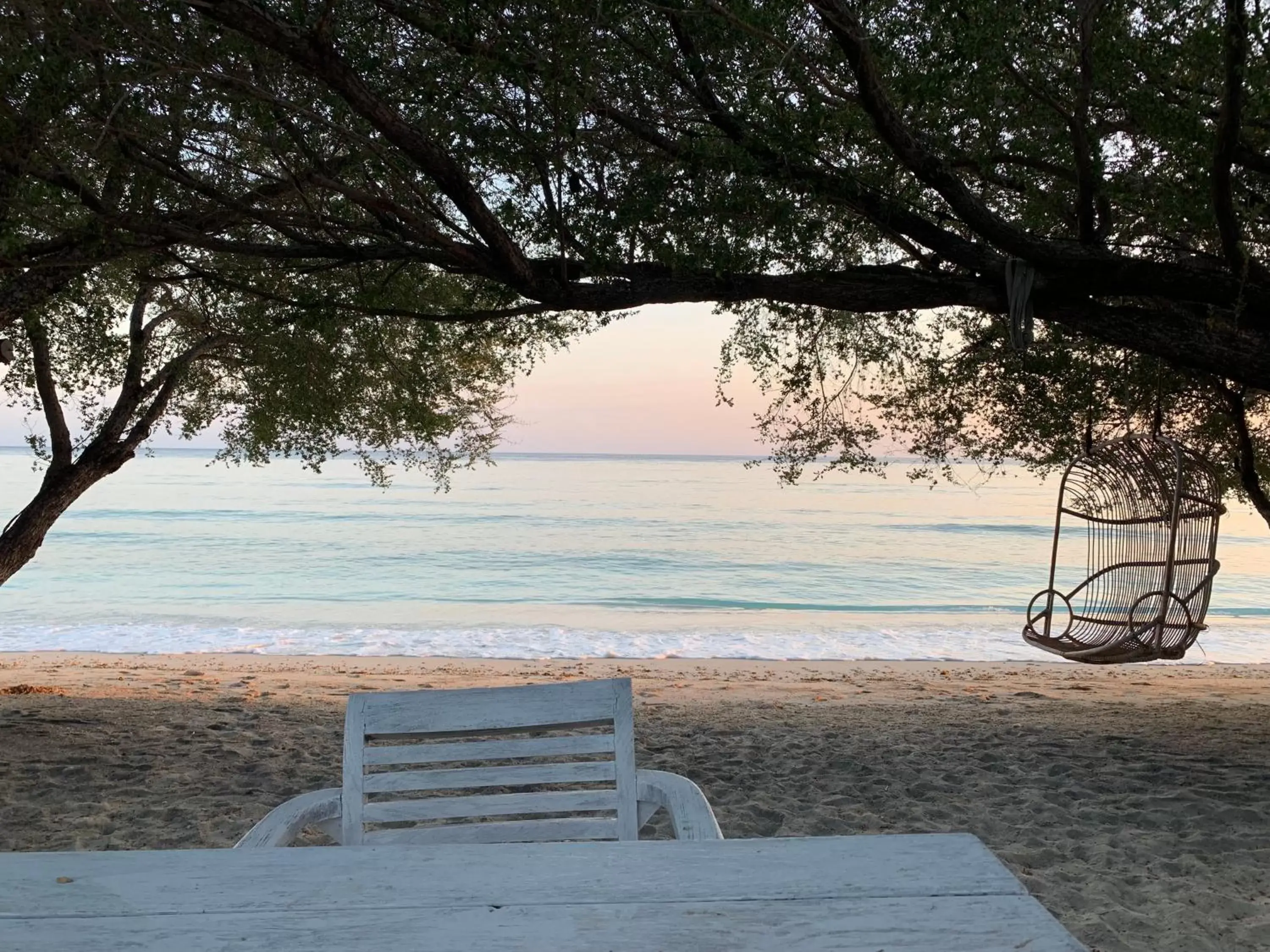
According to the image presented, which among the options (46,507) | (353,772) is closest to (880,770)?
(353,772)

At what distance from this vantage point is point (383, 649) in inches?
535

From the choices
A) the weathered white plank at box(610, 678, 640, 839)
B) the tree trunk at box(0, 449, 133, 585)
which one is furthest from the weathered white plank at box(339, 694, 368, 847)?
the tree trunk at box(0, 449, 133, 585)

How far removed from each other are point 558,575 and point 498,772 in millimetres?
18414

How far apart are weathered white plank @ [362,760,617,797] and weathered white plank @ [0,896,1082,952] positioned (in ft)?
3.51

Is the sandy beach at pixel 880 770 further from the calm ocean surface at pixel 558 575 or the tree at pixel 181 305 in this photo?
the calm ocean surface at pixel 558 575

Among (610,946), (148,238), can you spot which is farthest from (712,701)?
(610,946)

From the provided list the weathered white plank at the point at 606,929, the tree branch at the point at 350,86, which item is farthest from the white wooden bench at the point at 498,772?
the tree branch at the point at 350,86

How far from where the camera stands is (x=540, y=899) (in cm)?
153

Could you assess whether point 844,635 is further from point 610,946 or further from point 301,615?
point 610,946

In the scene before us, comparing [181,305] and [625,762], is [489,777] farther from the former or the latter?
[181,305]

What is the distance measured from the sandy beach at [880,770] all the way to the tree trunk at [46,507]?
101 centimetres

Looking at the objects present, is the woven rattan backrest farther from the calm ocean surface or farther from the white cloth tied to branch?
the calm ocean surface

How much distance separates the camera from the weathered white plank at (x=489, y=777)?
258 centimetres

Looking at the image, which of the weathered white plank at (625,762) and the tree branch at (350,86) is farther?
the tree branch at (350,86)
